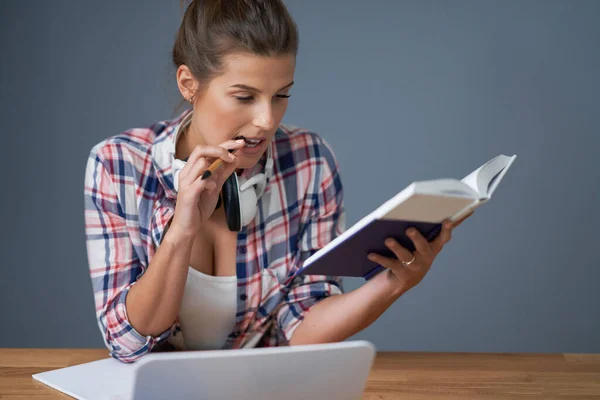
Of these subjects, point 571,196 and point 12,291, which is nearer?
point 571,196

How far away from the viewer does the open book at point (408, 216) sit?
1052 mm

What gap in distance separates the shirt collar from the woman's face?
111 mm

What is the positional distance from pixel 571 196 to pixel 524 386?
1540 mm

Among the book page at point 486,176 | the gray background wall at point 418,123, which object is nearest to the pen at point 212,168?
the book page at point 486,176

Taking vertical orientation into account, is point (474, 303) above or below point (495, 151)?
below

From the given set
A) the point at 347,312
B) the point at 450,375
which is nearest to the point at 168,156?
the point at 347,312

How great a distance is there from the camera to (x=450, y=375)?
1440 mm

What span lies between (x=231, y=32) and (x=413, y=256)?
0.61 m

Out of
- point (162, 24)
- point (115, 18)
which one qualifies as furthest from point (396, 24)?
point (115, 18)

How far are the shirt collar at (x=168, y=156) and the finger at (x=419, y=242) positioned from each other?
1.80 feet

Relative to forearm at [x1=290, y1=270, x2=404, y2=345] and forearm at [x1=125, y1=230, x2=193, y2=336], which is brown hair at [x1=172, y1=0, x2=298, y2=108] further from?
forearm at [x1=290, y1=270, x2=404, y2=345]

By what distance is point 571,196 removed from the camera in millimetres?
2770

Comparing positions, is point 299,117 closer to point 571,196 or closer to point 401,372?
point 571,196

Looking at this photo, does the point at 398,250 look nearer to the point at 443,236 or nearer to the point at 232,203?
the point at 443,236
